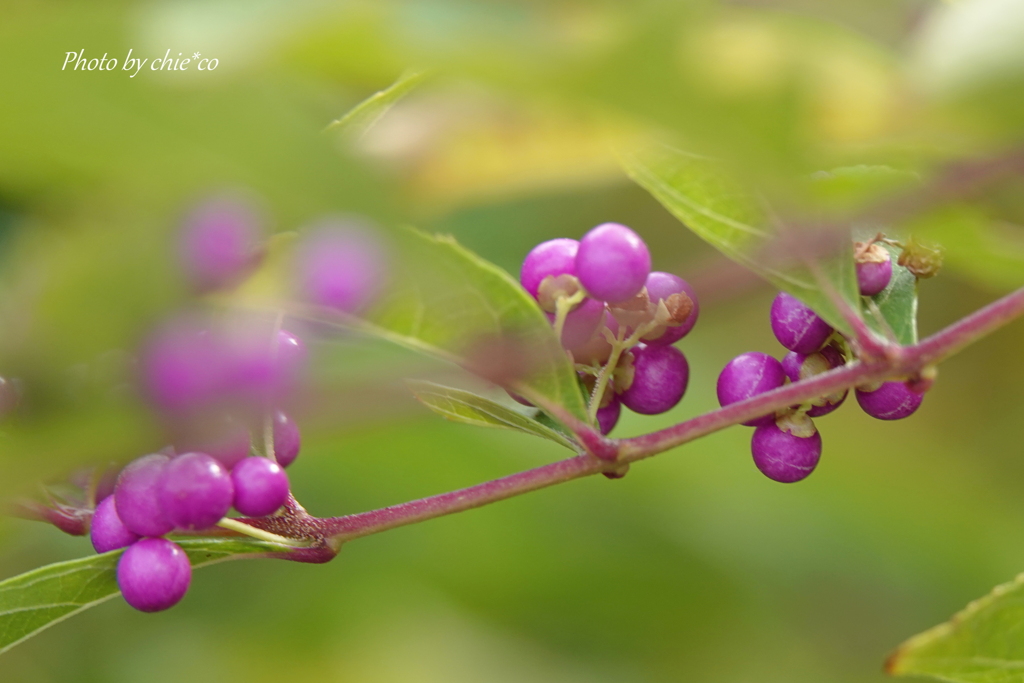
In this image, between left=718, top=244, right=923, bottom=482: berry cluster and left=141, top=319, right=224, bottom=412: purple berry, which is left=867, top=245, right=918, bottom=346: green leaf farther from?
left=141, top=319, right=224, bottom=412: purple berry

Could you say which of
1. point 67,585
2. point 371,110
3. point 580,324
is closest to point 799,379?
point 580,324

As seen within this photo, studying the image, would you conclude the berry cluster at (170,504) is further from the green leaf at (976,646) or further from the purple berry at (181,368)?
the green leaf at (976,646)

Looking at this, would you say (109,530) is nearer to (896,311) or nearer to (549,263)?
(549,263)

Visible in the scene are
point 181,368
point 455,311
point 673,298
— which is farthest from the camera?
point 673,298

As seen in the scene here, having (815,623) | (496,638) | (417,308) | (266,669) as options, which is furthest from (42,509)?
(815,623)

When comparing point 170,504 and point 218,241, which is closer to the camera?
point 218,241
